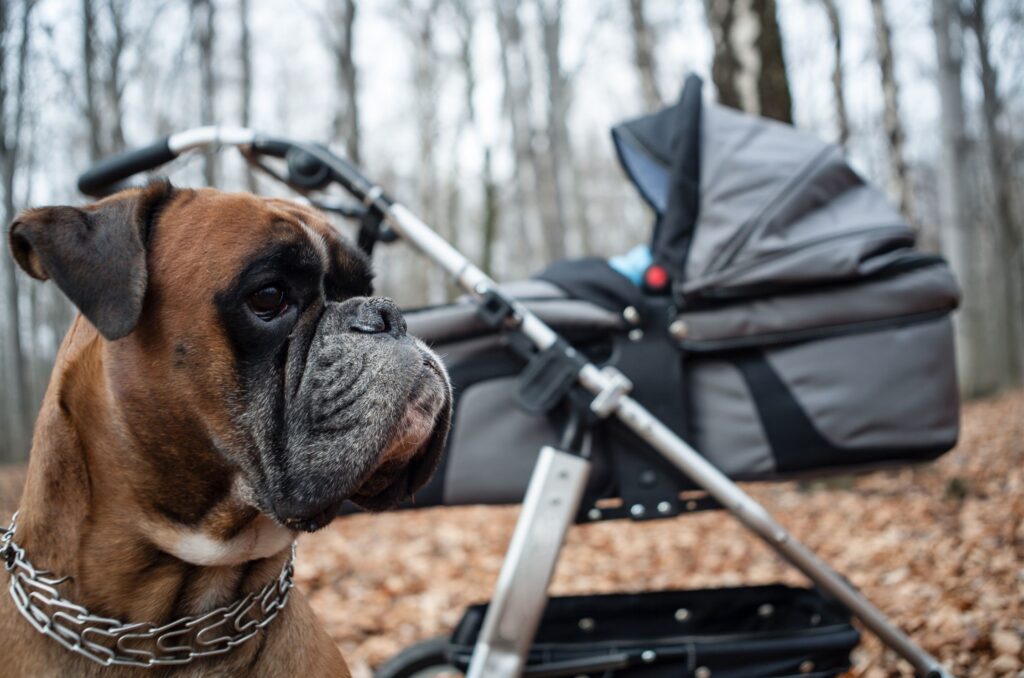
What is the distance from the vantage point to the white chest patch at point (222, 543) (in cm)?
175

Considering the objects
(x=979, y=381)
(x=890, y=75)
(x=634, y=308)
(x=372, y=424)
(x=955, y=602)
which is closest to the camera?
(x=372, y=424)

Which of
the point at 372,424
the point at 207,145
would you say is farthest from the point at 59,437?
the point at 207,145

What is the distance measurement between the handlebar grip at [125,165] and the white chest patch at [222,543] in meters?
1.50

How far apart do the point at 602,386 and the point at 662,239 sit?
60 cm

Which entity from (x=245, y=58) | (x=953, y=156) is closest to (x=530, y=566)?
(x=953, y=156)

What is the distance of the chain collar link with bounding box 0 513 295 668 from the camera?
1660 millimetres

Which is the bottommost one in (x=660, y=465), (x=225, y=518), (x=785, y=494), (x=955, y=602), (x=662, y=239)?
(x=785, y=494)

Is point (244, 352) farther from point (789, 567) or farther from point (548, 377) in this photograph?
point (789, 567)

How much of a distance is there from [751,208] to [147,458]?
6.62 ft

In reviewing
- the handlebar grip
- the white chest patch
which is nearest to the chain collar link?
the white chest patch

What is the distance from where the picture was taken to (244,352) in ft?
5.63

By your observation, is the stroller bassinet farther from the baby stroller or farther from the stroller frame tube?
the stroller frame tube

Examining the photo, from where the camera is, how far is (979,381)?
13.9 meters

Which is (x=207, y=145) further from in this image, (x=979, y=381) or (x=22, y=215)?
(x=979, y=381)
